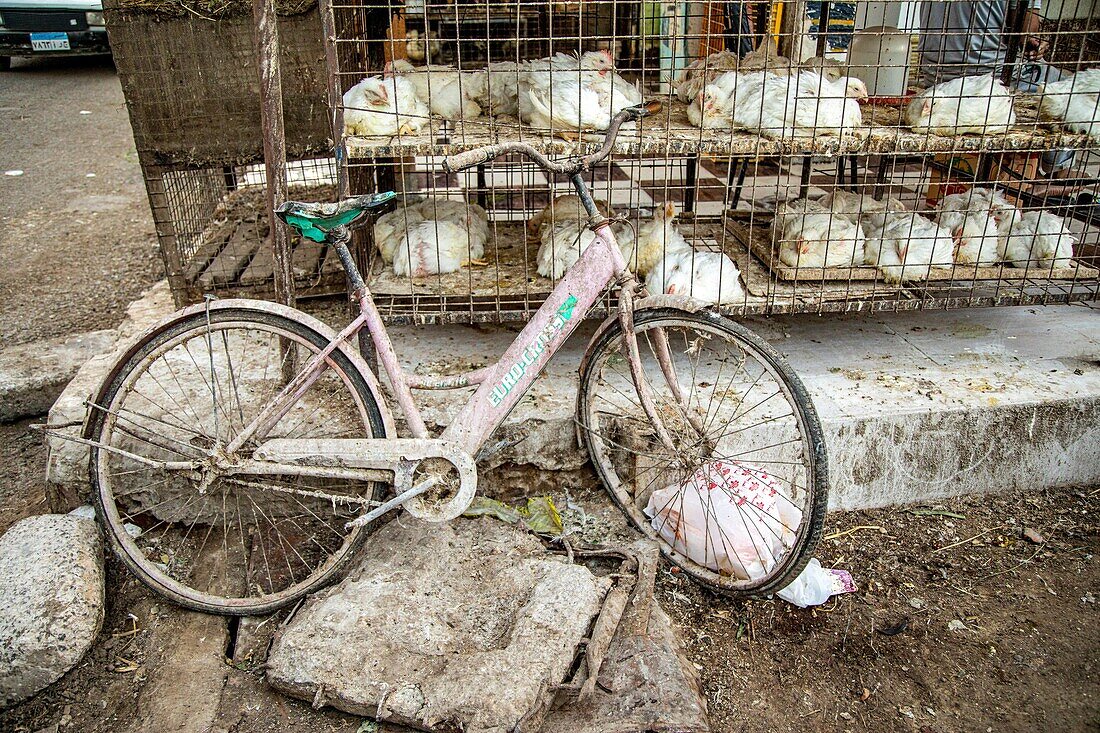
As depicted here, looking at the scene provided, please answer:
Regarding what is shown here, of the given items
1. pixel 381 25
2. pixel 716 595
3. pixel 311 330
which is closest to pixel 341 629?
pixel 311 330

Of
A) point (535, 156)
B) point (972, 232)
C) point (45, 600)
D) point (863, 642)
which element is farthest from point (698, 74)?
point (45, 600)

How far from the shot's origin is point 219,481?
294 cm

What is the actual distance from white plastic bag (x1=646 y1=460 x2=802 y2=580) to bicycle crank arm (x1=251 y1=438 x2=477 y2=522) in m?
0.89

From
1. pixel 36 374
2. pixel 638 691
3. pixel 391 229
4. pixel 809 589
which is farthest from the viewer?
pixel 36 374

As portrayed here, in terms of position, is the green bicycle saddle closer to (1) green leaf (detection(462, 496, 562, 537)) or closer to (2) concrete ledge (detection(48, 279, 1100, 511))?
(2) concrete ledge (detection(48, 279, 1100, 511))

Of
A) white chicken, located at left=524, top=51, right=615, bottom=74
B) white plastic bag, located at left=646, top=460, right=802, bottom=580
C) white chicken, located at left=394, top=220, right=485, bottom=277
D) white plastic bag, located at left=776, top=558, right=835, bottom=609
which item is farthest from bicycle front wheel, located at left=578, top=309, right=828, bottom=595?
white chicken, located at left=524, top=51, right=615, bottom=74

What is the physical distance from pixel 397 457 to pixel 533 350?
23.5 inches

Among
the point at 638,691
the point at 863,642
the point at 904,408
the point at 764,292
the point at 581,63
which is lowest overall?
the point at 863,642

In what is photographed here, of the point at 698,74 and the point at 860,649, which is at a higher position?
the point at 698,74

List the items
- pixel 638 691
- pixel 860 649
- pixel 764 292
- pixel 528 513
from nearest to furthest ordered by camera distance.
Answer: pixel 638 691 → pixel 860 649 → pixel 528 513 → pixel 764 292

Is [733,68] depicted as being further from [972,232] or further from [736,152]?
[972,232]

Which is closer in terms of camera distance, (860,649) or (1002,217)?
(860,649)

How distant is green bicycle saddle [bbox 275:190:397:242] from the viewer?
2.78 meters

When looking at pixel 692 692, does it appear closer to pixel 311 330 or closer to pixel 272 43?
pixel 311 330
